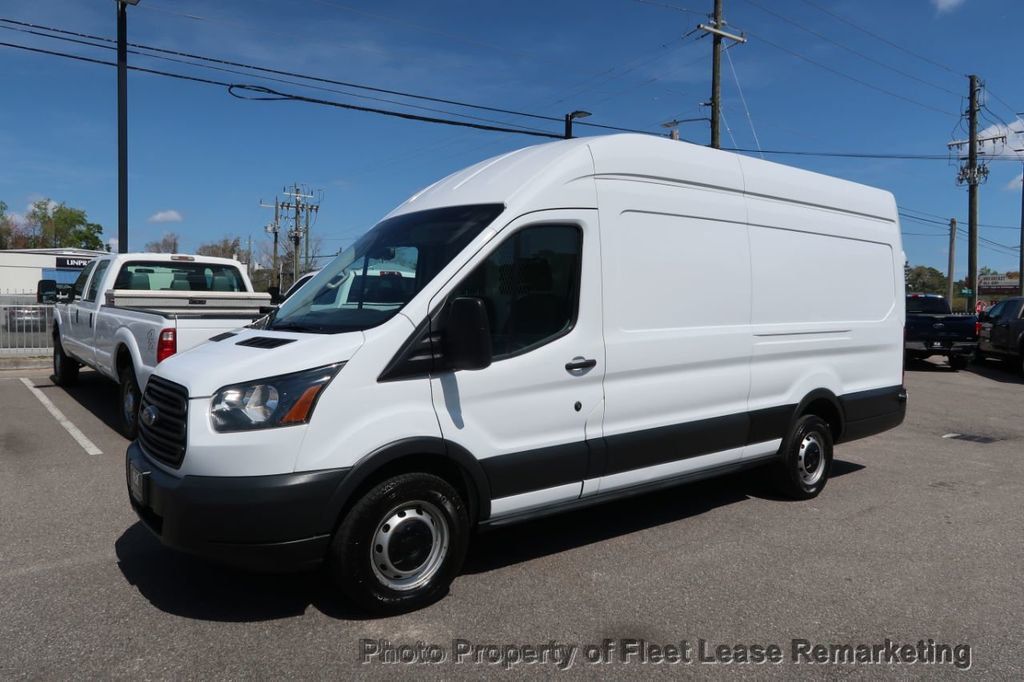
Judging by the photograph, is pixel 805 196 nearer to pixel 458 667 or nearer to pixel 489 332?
pixel 489 332

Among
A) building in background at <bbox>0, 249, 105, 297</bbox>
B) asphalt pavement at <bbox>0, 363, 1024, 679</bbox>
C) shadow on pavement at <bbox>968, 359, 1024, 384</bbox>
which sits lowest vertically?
asphalt pavement at <bbox>0, 363, 1024, 679</bbox>

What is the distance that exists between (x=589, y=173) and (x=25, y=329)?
1434cm

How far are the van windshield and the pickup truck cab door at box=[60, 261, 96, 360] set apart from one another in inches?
236

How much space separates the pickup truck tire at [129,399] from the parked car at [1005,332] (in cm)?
1710

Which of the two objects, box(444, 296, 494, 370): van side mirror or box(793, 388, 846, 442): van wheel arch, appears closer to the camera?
box(444, 296, 494, 370): van side mirror

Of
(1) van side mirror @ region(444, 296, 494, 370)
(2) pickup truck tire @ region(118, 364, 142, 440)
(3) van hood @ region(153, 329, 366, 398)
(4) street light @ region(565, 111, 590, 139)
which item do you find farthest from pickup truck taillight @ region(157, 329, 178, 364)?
(4) street light @ region(565, 111, 590, 139)

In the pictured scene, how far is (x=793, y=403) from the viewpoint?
571cm

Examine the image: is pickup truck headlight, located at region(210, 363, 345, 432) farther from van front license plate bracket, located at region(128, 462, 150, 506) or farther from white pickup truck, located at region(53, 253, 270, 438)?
white pickup truck, located at region(53, 253, 270, 438)

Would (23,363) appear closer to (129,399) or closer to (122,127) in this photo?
(122,127)

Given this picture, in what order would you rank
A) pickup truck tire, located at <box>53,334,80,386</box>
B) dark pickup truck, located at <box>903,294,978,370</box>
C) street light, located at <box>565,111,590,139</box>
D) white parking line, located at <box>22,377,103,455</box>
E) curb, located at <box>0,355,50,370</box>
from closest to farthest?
white parking line, located at <box>22,377,103,455</box> < pickup truck tire, located at <box>53,334,80,386</box> < curb, located at <box>0,355,50,370</box> < dark pickup truck, located at <box>903,294,978,370</box> < street light, located at <box>565,111,590,139</box>

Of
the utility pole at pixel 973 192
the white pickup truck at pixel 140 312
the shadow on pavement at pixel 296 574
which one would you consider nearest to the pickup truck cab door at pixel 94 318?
the white pickup truck at pixel 140 312

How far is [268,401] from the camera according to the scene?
3.41 meters

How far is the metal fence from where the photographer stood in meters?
14.3

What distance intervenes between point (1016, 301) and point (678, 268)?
16.2m
